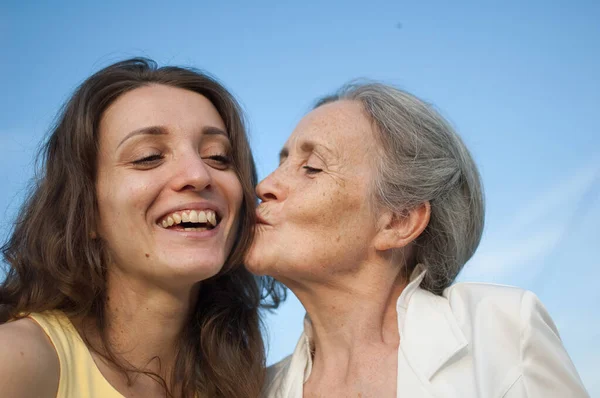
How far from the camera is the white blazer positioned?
3.25m

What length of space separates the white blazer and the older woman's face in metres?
0.54

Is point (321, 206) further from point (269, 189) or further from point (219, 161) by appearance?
point (219, 161)

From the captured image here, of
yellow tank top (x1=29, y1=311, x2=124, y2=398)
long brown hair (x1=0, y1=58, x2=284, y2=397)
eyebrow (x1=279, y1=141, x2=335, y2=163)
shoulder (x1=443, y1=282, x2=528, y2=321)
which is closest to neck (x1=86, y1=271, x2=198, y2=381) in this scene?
long brown hair (x1=0, y1=58, x2=284, y2=397)

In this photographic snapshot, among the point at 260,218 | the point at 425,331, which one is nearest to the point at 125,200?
the point at 260,218

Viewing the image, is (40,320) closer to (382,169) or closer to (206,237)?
(206,237)

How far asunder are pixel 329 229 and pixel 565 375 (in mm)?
1503

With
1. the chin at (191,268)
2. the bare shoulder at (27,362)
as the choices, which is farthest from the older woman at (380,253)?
the bare shoulder at (27,362)

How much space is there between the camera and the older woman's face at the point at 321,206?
3.76 metres

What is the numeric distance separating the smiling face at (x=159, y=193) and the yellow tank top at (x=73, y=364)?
19.5 inches

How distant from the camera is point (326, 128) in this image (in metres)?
4.04

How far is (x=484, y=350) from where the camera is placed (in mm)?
3350

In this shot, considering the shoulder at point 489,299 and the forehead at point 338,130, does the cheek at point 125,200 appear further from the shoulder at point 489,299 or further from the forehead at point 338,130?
the shoulder at point 489,299

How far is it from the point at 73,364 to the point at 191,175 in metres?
1.18

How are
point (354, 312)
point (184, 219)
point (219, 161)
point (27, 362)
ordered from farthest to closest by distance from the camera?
1. point (219, 161)
2. point (354, 312)
3. point (184, 219)
4. point (27, 362)
